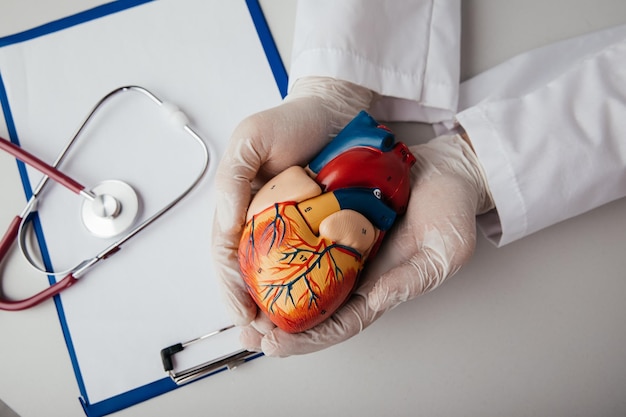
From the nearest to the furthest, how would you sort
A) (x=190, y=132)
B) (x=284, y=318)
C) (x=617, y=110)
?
1. (x=284, y=318)
2. (x=617, y=110)
3. (x=190, y=132)

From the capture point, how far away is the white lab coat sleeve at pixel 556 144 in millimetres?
1021

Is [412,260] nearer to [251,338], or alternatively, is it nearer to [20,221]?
[251,338]

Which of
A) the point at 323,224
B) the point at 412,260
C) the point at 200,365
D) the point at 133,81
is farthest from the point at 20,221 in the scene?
the point at 412,260

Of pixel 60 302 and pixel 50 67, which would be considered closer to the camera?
pixel 60 302

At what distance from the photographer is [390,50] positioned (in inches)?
44.5

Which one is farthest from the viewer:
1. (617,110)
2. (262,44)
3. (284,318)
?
(262,44)

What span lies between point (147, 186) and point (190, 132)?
17cm

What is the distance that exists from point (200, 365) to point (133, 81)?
2.38 feet

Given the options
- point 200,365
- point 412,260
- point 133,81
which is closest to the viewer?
point 412,260

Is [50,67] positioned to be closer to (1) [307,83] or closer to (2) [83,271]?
(2) [83,271]

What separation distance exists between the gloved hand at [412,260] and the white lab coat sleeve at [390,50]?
0.20 metres

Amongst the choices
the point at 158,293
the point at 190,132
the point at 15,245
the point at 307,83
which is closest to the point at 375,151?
the point at 307,83

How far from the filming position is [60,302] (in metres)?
1.12

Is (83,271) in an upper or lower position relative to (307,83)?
lower
